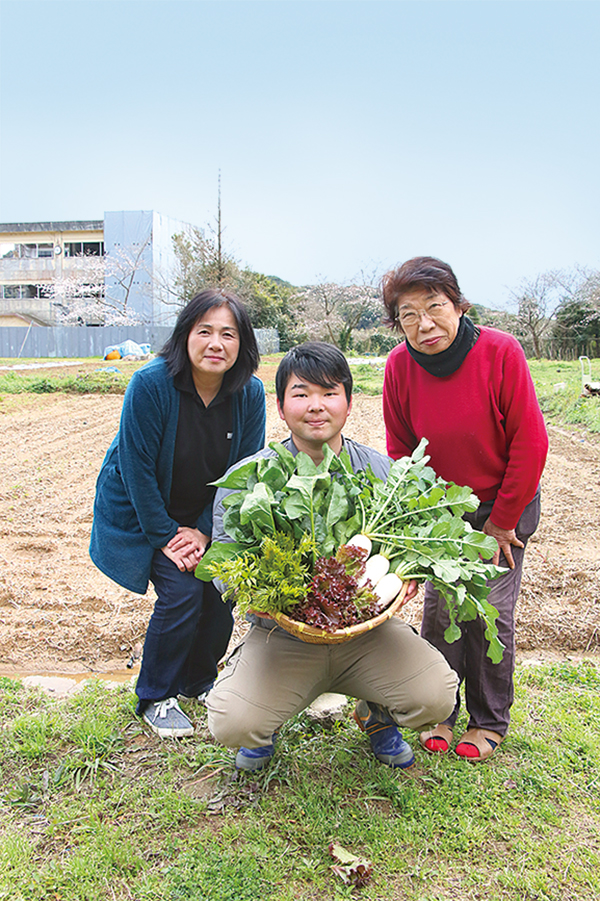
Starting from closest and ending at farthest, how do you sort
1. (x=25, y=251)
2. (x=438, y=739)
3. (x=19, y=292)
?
(x=438, y=739) → (x=19, y=292) → (x=25, y=251)

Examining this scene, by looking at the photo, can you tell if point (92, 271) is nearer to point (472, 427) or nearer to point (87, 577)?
point (87, 577)

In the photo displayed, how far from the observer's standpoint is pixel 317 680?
232 centimetres

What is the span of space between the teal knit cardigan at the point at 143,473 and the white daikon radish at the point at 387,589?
0.98 m

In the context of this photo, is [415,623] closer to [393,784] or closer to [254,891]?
[393,784]

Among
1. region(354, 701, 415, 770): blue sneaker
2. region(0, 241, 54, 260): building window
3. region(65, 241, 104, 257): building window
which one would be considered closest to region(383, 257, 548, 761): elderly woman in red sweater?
region(354, 701, 415, 770): blue sneaker

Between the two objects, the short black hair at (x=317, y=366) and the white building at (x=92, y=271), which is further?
the white building at (x=92, y=271)

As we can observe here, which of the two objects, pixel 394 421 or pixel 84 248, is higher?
pixel 84 248

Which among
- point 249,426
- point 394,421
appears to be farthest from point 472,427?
point 249,426

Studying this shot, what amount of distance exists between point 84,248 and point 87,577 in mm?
39080

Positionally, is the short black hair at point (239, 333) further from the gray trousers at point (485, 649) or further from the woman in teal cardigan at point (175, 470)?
the gray trousers at point (485, 649)

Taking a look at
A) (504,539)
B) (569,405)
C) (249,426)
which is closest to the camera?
(504,539)

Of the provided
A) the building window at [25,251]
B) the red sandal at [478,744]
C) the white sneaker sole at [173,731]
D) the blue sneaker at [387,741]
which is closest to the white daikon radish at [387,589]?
the blue sneaker at [387,741]

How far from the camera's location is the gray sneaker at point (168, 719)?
2.66m

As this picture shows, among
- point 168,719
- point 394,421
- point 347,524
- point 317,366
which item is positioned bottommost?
point 168,719
